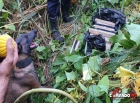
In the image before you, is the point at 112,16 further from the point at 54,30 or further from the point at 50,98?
the point at 50,98

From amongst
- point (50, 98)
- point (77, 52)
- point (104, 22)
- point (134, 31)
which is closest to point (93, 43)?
point (77, 52)

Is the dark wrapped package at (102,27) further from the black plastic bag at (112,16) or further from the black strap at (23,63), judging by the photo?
the black strap at (23,63)

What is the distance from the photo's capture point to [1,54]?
6.47 ft

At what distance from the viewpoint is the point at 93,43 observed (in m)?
2.77

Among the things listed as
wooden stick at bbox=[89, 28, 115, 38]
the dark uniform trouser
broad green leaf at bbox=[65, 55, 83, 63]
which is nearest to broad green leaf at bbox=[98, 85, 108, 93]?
broad green leaf at bbox=[65, 55, 83, 63]

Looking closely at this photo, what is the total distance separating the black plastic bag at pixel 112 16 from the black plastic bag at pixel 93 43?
0.39 m

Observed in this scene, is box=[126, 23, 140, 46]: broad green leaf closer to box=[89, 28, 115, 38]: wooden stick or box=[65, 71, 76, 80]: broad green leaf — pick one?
box=[65, 71, 76, 80]: broad green leaf

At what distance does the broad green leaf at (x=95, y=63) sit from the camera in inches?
88.4

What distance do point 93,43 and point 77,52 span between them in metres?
0.21

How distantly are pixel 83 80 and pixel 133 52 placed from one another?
1.77 ft

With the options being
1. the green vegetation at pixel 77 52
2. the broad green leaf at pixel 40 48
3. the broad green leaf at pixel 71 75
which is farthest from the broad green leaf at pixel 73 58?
the broad green leaf at pixel 40 48

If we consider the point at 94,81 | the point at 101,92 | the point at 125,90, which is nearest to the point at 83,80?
the point at 94,81

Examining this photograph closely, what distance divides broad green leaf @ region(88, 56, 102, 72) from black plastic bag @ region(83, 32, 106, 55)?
37cm

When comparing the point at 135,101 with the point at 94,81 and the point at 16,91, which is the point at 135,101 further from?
the point at 16,91
